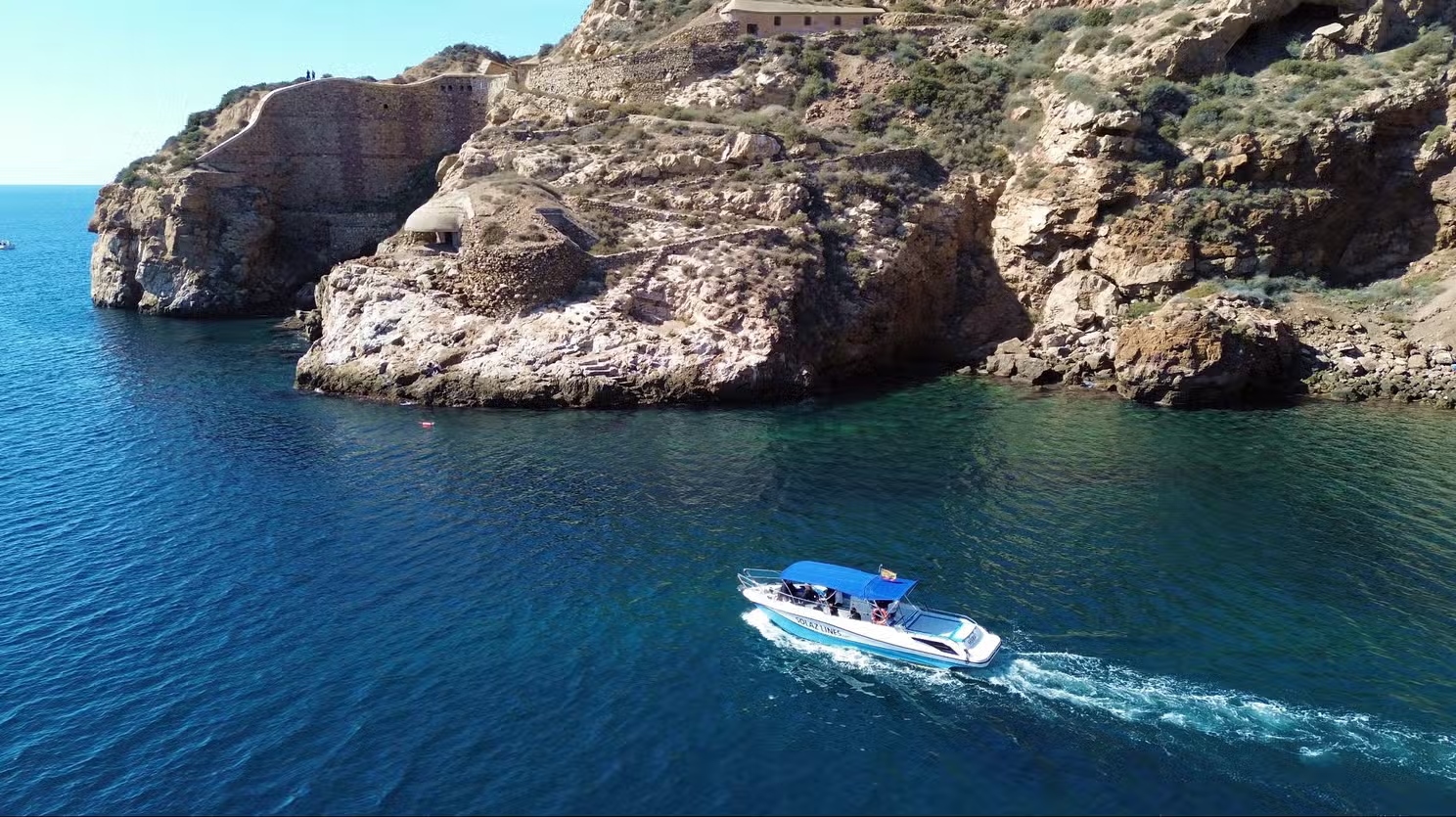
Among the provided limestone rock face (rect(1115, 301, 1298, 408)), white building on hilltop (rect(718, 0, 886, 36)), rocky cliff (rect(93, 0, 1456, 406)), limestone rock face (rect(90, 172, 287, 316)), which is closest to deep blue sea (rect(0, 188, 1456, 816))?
limestone rock face (rect(1115, 301, 1298, 408))

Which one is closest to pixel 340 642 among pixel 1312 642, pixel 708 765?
pixel 708 765

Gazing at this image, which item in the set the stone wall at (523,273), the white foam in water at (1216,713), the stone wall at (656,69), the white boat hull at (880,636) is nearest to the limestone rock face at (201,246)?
the stone wall at (656,69)

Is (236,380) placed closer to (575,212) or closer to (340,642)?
(575,212)

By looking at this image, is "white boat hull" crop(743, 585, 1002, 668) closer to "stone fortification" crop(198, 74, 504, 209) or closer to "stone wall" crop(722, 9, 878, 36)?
"stone wall" crop(722, 9, 878, 36)

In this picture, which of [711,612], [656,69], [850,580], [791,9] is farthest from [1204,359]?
[656,69]

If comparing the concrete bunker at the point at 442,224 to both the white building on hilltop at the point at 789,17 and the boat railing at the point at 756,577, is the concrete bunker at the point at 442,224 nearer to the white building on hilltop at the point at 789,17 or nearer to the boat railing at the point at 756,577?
the white building on hilltop at the point at 789,17

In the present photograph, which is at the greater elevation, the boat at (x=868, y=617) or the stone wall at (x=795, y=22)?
the stone wall at (x=795, y=22)
